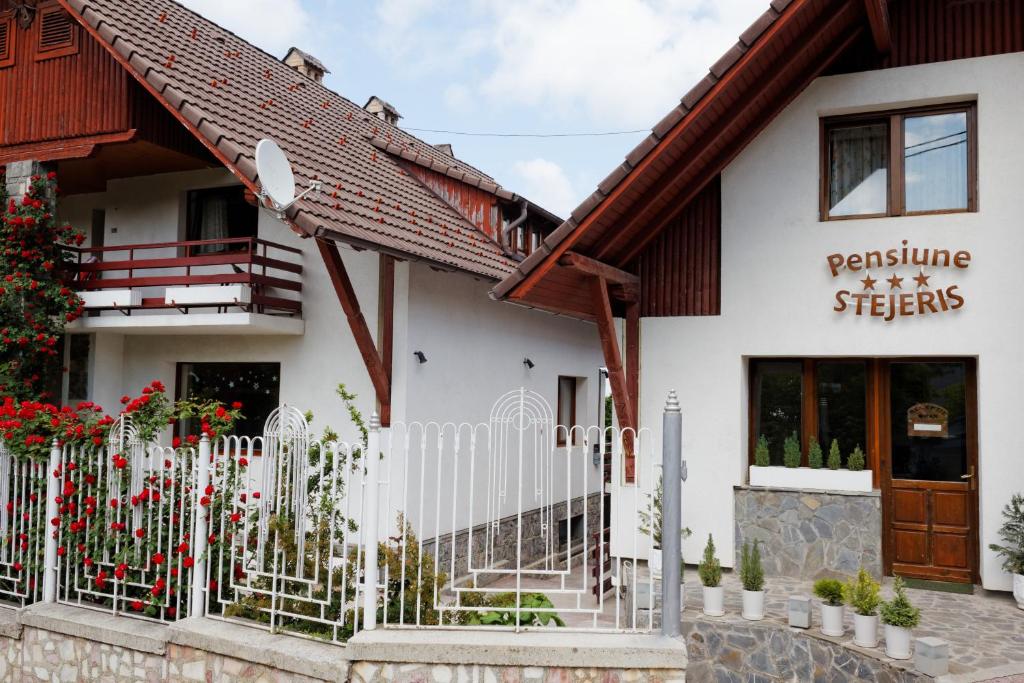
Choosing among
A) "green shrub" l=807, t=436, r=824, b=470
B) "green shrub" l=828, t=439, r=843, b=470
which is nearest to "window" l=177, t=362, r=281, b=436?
"green shrub" l=807, t=436, r=824, b=470

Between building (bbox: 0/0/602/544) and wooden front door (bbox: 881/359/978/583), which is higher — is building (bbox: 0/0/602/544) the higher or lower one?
the higher one

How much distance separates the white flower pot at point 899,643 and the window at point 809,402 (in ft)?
8.50

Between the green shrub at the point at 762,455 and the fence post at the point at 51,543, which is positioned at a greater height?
the green shrub at the point at 762,455

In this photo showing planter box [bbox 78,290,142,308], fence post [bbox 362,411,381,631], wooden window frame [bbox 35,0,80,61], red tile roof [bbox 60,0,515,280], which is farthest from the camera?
wooden window frame [bbox 35,0,80,61]

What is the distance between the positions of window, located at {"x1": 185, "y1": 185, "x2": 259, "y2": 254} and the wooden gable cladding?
2991 mm

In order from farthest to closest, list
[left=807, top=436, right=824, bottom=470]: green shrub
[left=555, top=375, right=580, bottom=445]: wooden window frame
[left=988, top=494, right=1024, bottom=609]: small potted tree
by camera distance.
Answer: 1. [left=555, top=375, right=580, bottom=445]: wooden window frame
2. [left=807, top=436, right=824, bottom=470]: green shrub
3. [left=988, top=494, right=1024, bottom=609]: small potted tree

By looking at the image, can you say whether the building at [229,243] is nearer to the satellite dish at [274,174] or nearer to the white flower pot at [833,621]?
the satellite dish at [274,174]

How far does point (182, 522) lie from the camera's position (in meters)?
6.34

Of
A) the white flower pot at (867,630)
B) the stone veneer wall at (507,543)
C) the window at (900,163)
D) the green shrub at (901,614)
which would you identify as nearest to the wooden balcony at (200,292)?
the stone veneer wall at (507,543)

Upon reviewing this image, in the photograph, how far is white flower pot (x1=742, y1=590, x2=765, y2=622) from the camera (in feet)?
23.2

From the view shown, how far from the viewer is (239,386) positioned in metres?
11.1

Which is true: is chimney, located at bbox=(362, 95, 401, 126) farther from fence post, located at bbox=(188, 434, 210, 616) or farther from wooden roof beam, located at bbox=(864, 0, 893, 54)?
fence post, located at bbox=(188, 434, 210, 616)

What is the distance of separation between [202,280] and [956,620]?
28.1 feet

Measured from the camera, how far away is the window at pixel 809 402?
28.6ft
